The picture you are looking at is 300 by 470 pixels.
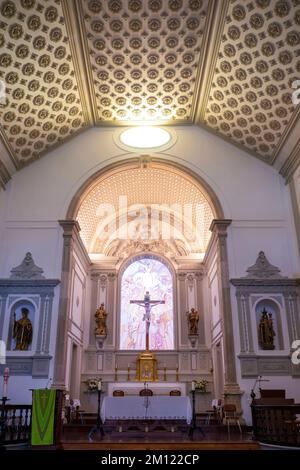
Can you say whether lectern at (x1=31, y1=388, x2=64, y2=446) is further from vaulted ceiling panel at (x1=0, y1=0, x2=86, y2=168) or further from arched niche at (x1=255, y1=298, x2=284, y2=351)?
vaulted ceiling panel at (x1=0, y1=0, x2=86, y2=168)

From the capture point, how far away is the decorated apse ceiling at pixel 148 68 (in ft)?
37.2

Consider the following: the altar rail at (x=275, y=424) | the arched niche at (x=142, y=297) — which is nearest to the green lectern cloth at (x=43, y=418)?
the altar rail at (x=275, y=424)

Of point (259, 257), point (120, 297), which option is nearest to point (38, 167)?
point (120, 297)

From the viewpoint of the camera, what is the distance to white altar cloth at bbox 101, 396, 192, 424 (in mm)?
11039

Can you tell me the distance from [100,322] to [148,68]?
9480 millimetres

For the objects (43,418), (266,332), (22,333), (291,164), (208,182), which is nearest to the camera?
(43,418)

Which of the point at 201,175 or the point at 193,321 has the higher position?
the point at 201,175

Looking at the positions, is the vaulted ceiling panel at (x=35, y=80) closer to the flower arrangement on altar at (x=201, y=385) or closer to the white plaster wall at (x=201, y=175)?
the white plaster wall at (x=201, y=175)

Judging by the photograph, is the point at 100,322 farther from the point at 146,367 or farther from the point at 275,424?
A: the point at 275,424

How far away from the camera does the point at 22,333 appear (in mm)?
12820

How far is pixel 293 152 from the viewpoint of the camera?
13336 millimetres

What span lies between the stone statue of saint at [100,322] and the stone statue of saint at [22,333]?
4.21m

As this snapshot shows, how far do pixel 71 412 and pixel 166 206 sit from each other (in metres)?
9.14

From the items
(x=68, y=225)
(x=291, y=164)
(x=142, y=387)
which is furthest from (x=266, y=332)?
(x=68, y=225)
